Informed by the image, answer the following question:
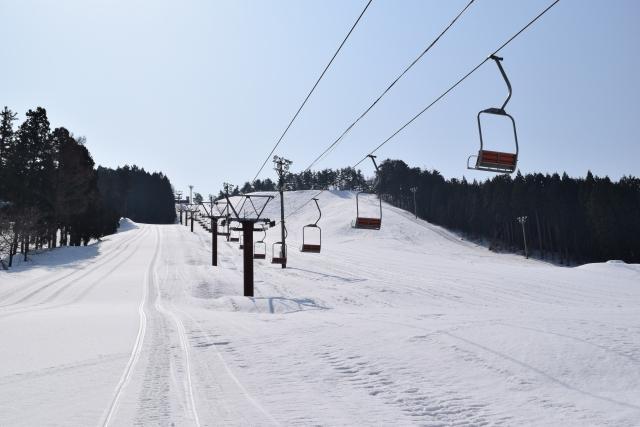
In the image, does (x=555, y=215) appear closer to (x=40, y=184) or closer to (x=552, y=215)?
(x=552, y=215)

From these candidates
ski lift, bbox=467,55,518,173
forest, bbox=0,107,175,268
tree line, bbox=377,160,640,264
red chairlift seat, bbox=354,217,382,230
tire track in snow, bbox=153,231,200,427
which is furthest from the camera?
tree line, bbox=377,160,640,264

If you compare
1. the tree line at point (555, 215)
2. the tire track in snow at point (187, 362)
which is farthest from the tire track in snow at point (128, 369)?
the tree line at point (555, 215)

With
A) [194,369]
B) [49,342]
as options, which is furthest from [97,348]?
[194,369]

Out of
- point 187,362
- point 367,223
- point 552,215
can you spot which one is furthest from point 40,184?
point 552,215

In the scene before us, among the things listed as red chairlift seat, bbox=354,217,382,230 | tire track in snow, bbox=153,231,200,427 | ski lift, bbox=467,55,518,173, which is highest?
ski lift, bbox=467,55,518,173

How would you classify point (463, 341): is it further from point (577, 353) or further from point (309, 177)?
point (309, 177)

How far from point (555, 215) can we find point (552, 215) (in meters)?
0.53

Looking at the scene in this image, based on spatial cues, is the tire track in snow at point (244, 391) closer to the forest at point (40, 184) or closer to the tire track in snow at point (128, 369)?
the tire track in snow at point (128, 369)

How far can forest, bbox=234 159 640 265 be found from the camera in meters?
79.6

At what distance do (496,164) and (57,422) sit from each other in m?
9.24

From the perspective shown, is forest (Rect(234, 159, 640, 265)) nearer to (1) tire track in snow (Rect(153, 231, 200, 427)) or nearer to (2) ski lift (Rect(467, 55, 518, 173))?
(1) tire track in snow (Rect(153, 231, 200, 427))

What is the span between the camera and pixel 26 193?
52.7m

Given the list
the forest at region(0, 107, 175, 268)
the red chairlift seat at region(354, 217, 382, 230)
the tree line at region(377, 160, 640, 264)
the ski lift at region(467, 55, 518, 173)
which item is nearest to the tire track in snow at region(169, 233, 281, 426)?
the ski lift at region(467, 55, 518, 173)

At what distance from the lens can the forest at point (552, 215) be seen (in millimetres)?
79625
